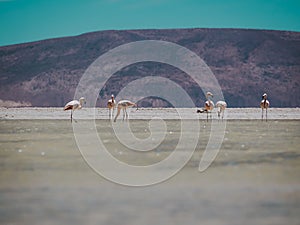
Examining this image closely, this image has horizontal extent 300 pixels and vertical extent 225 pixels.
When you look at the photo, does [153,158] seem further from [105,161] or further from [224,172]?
[224,172]

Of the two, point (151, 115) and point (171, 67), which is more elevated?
point (171, 67)

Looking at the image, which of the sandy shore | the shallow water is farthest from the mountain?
the shallow water

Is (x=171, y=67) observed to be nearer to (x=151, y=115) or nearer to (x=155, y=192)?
(x=151, y=115)

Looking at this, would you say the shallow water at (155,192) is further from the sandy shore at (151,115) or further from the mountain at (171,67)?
the mountain at (171,67)

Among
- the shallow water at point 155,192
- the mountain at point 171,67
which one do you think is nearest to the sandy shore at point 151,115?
the shallow water at point 155,192

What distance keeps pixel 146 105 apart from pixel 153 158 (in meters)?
55.2

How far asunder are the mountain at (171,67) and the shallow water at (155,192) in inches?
2180

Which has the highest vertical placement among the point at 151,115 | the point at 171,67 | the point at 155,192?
the point at 171,67

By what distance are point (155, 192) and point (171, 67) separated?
7020 cm

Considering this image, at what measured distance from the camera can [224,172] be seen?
819cm

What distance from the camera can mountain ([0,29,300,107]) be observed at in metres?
70.7

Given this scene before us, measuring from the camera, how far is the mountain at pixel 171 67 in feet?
232

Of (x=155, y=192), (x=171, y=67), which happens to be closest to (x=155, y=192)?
(x=155, y=192)

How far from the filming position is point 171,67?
76500 millimetres
